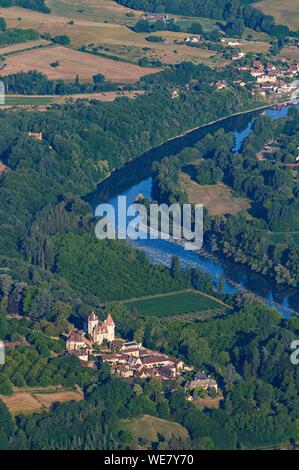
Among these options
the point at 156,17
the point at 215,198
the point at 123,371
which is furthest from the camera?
the point at 156,17

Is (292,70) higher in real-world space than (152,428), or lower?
lower

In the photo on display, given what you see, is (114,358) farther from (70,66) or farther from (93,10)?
(93,10)

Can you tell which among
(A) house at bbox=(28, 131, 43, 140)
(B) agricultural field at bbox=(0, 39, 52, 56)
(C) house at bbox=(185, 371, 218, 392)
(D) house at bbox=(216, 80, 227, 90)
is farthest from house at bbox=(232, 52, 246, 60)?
(C) house at bbox=(185, 371, 218, 392)

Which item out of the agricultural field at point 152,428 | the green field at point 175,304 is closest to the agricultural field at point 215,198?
the green field at point 175,304

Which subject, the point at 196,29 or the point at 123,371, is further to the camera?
the point at 196,29

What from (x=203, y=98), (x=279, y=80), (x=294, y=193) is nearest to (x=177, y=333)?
(x=294, y=193)

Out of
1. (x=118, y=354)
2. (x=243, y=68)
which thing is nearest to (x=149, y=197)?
(x=118, y=354)
